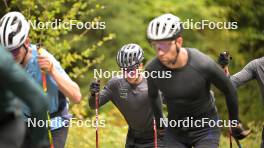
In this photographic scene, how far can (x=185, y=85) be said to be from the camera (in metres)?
6.78

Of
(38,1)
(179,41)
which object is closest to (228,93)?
(179,41)

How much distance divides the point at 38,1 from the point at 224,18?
7.76 metres

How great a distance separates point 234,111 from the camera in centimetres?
692

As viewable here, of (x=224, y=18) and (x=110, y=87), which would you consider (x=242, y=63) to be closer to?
(x=224, y=18)

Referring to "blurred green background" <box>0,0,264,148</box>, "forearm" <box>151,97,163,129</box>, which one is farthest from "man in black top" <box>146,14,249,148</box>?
"blurred green background" <box>0,0,264,148</box>

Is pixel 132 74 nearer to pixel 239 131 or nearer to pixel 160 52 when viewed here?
pixel 239 131

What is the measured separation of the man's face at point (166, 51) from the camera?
663 cm

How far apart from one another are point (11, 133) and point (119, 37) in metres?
12.5

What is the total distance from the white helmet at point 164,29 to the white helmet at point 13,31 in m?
1.24

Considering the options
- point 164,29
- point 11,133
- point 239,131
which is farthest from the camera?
point 239,131

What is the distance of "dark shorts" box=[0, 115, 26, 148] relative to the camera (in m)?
4.54

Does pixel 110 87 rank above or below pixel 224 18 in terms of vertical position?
below

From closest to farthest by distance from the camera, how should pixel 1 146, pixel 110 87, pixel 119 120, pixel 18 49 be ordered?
pixel 1 146
pixel 18 49
pixel 110 87
pixel 119 120

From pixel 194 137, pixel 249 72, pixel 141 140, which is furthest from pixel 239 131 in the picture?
pixel 141 140
